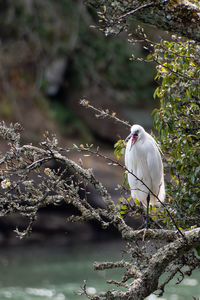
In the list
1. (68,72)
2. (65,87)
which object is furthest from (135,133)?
(68,72)

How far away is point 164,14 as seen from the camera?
268 centimetres

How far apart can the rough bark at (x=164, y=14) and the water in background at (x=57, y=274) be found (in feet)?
22.8

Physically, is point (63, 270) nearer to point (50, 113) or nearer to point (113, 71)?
point (50, 113)

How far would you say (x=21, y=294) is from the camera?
9.84m

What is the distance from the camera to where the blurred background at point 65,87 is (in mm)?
13867

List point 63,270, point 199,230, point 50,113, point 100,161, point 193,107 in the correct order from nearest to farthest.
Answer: point 199,230
point 193,107
point 63,270
point 100,161
point 50,113

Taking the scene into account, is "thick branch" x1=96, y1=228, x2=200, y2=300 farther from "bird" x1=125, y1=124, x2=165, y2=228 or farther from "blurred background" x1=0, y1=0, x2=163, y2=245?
"blurred background" x1=0, y1=0, x2=163, y2=245

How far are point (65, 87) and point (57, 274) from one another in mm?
9143

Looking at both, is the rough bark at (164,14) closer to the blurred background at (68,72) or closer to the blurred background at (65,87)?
the blurred background at (65,87)

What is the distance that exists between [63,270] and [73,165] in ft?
28.6

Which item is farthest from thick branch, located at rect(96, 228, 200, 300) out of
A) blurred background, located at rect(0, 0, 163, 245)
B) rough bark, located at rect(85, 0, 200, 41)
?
blurred background, located at rect(0, 0, 163, 245)

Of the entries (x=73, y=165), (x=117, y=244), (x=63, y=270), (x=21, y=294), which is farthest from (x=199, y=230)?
(x=117, y=244)

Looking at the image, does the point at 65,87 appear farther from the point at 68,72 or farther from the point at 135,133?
the point at 135,133

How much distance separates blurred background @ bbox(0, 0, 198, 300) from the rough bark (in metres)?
10.7
